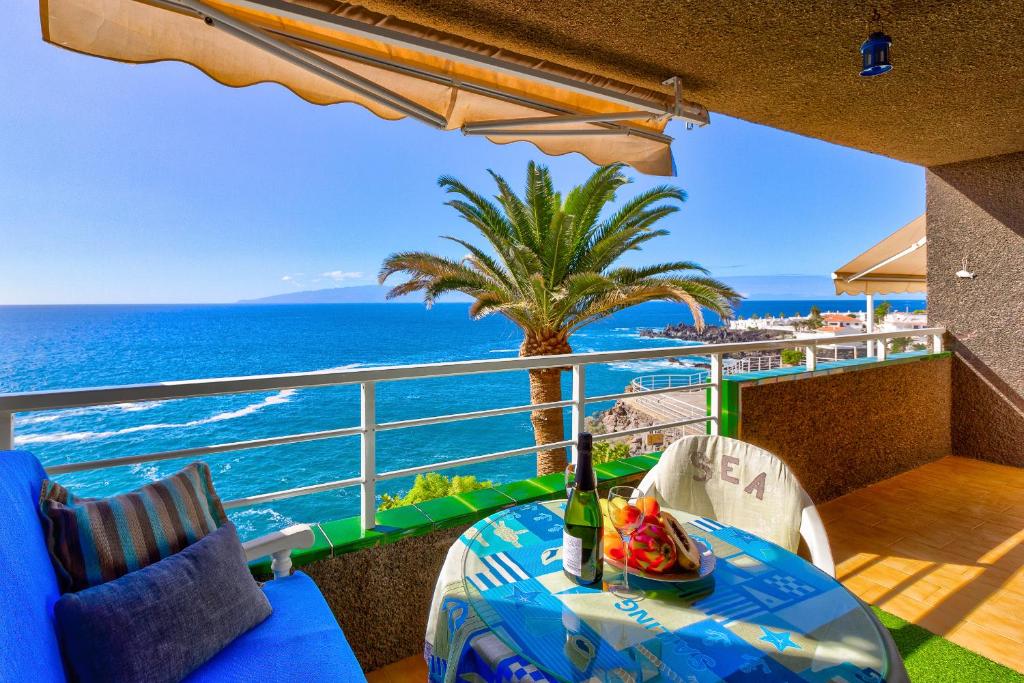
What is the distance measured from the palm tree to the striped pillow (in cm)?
494

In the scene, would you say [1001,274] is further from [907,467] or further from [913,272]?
[907,467]

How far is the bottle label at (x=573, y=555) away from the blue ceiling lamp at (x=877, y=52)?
210cm

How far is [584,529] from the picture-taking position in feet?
3.87

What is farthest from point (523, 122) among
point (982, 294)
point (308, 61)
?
point (982, 294)

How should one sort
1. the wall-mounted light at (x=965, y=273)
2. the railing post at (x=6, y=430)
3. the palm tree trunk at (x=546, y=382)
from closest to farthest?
the railing post at (x=6, y=430) → the wall-mounted light at (x=965, y=273) → the palm tree trunk at (x=546, y=382)

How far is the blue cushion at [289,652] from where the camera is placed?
1.28m

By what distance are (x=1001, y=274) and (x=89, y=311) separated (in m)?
84.9

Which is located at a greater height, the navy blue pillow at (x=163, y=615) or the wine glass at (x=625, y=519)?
the wine glass at (x=625, y=519)

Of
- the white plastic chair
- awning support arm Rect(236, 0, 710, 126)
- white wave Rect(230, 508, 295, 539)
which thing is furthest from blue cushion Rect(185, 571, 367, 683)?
white wave Rect(230, 508, 295, 539)

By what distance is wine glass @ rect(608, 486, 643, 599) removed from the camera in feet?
3.77

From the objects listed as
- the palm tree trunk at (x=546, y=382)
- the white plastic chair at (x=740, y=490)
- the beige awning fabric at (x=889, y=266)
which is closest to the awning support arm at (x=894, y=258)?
the beige awning fabric at (x=889, y=266)

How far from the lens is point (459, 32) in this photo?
81.3 inches

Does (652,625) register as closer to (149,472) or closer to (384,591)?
(384,591)

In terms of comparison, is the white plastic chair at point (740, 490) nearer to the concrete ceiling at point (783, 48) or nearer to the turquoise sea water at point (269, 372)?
the concrete ceiling at point (783, 48)
